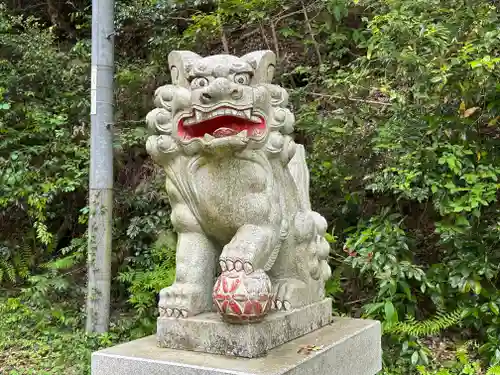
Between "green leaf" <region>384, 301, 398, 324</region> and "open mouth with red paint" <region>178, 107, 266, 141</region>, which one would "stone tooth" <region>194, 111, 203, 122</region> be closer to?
"open mouth with red paint" <region>178, 107, 266, 141</region>

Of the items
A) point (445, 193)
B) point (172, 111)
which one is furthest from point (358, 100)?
point (172, 111)

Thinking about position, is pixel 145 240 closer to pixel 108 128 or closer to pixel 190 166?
pixel 108 128

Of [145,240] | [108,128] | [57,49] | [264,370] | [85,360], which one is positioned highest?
[57,49]

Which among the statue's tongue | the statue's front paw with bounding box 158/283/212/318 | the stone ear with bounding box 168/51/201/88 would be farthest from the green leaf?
the stone ear with bounding box 168/51/201/88

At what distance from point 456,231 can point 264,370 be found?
203cm

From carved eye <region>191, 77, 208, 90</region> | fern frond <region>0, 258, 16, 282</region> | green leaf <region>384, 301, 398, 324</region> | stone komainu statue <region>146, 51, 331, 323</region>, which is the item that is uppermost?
carved eye <region>191, 77, 208, 90</region>

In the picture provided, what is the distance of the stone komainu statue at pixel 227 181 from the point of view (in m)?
2.13

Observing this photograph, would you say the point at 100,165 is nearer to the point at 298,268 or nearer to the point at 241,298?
the point at 298,268

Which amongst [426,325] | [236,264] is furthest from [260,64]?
[426,325]

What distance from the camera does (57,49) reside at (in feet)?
17.5

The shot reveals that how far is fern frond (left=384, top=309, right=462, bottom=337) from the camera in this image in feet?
11.3

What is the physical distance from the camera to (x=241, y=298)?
2.03 metres

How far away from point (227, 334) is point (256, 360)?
0.15 m

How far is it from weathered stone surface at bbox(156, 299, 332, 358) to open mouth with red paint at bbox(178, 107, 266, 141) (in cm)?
73
